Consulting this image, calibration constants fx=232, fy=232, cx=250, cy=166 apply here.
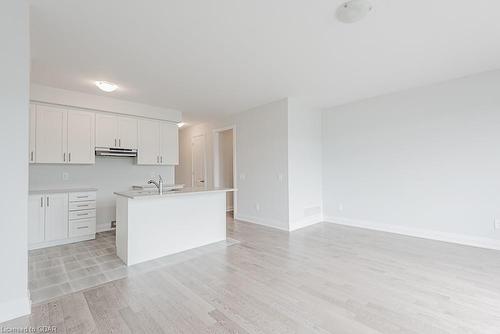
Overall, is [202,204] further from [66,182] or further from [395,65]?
[395,65]

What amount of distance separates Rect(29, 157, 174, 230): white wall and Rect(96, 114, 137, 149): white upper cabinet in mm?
445

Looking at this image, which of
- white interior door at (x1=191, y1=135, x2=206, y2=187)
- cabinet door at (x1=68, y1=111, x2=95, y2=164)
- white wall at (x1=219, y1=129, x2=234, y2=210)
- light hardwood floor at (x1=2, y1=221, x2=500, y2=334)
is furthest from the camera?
white interior door at (x1=191, y1=135, x2=206, y2=187)

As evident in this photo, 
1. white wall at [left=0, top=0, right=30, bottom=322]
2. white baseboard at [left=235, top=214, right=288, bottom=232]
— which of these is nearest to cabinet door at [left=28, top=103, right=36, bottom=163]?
white wall at [left=0, top=0, right=30, bottom=322]

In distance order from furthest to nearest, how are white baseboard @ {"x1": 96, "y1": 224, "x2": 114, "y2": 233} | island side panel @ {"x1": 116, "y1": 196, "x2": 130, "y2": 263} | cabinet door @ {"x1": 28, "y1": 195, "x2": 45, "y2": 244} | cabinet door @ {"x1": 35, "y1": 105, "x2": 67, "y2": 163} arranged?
white baseboard @ {"x1": 96, "y1": 224, "x2": 114, "y2": 233} < cabinet door @ {"x1": 35, "y1": 105, "x2": 67, "y2": 163} < cabinet door @ {"x1": 28, "y1": 195, "x2": 45, "y2": 244} < island side panel @ {"x1": 116, "y1": 196, "x2": 130, "y2": 263}

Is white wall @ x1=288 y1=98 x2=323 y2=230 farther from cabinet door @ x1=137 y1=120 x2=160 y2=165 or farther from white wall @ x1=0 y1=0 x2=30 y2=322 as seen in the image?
white wall @ x1=0 y1=0 x2=30 y2=322

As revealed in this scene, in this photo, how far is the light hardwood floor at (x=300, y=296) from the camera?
5.70 feet

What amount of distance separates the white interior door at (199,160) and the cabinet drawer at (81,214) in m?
3.02

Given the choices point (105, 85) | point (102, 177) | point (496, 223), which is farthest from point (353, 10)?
point (102, 177)

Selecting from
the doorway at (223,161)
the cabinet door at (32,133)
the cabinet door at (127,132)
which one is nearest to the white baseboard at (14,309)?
the cabinet door at (32,133)

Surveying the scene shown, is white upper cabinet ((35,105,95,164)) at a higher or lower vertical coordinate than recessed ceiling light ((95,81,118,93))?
lower

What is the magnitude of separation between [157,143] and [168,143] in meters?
0.25

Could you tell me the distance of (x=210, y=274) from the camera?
258 cm

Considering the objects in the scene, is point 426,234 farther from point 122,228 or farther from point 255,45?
point 122,228

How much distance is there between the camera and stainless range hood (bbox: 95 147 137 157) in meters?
4.25
